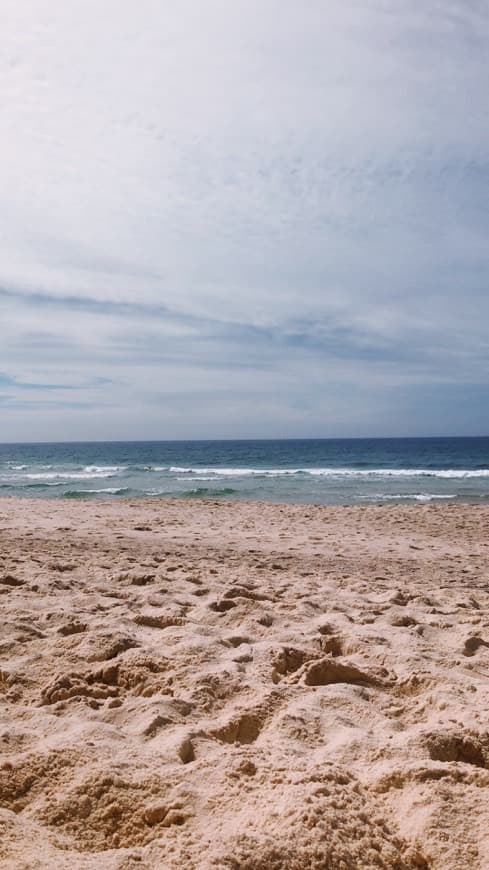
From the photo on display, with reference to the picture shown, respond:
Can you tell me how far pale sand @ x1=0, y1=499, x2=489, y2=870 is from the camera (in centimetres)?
190

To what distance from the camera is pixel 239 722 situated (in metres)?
2.74

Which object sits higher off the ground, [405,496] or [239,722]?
[239,722]

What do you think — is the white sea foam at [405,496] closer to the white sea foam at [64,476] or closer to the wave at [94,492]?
the wave at [94,492]

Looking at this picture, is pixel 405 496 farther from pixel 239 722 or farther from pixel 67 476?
pixel 67 476

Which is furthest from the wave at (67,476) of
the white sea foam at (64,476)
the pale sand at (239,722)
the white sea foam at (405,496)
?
the pale sand at (239,722)

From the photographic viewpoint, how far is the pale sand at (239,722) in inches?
74.9

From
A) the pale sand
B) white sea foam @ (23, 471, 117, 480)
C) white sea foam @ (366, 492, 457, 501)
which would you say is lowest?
white sea foam @ (366, 492, 457, 501)

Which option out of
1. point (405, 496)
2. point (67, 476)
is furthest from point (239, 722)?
point (67, 476)

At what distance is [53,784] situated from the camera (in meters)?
2.18

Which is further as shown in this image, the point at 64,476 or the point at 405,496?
the point at 64,476

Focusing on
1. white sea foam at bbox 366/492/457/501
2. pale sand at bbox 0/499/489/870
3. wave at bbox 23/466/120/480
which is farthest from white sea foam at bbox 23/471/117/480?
pale sand at bbox 0/499/489/870

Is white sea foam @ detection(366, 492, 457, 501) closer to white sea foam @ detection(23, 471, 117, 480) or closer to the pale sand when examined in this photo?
the pale sand

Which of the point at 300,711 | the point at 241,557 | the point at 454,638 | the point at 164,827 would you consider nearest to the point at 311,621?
the point at 454,638

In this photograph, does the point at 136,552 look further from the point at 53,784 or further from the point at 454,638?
the point at 53,784
